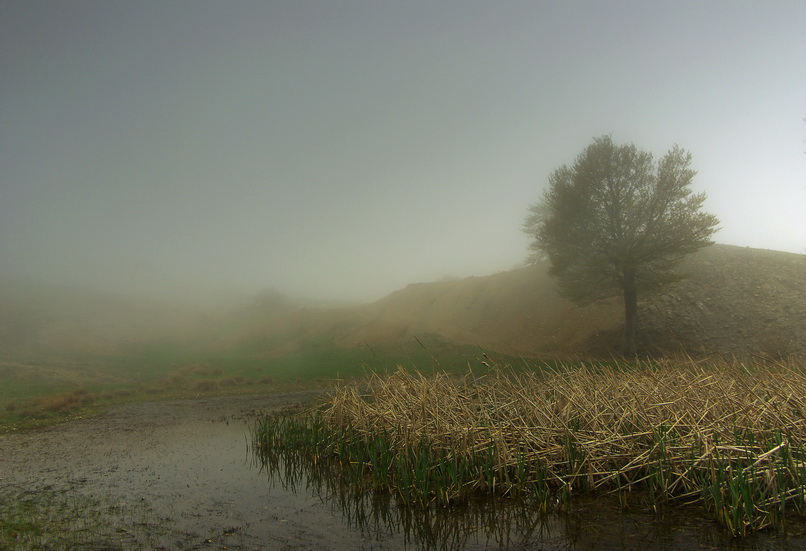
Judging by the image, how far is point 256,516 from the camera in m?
10.2

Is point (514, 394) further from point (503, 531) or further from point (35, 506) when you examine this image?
point (35, 506)

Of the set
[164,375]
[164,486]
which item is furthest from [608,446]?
[164,375]

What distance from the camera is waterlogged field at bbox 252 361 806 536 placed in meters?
8.62

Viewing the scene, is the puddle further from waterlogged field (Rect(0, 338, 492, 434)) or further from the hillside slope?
the hillside slope

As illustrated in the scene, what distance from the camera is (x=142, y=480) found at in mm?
12789

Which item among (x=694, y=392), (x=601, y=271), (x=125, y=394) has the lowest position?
(x=125, y=394)

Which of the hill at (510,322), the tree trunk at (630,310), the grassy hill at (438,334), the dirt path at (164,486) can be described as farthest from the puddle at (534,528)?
the tree trunk at (630,310)

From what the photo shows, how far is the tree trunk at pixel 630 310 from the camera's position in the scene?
31.6 meters

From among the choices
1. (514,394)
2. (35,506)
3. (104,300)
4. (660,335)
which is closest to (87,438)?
(35,506)

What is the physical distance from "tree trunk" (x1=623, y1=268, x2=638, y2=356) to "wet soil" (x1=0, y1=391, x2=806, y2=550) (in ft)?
79.8

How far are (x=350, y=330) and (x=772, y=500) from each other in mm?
46532

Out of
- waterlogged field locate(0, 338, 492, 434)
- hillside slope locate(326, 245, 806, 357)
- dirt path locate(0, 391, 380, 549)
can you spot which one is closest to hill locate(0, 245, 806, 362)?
hillside slope locate(326, 245, 806, 357)

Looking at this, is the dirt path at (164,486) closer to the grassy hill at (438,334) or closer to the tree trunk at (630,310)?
the grassy hill at (438,334)

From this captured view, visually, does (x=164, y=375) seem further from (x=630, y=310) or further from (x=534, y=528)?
(x=534, y=528)
